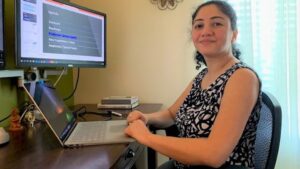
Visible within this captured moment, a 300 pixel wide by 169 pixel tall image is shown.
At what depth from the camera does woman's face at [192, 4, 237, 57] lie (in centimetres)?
121

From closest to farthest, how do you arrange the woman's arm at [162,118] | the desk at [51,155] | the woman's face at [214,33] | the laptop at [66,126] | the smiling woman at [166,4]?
the desk at [51,155], the laptop at [66,126], the woman's face at [214,33], the woman's arm at [162,118], the smiling woman at [166,4]

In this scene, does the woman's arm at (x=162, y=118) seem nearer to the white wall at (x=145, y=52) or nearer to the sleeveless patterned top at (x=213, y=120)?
the sleeveless patterned top at (x=213, y=120)

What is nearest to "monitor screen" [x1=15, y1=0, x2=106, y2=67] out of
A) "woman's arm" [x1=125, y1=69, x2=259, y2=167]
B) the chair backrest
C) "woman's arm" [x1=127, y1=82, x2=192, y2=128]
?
"woman's arm" [x1=127, y1=82, x2=192, y2=128]

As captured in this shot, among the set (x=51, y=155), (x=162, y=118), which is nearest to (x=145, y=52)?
(x=162, y=118)

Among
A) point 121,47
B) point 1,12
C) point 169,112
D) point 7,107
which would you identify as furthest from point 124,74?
point 1,12

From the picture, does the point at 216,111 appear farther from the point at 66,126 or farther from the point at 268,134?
the point at 66,126

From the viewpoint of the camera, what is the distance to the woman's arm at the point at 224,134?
A: 3.07ft

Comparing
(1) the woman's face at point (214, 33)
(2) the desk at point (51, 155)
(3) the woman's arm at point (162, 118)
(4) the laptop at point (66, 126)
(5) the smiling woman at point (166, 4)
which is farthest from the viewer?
(5) the smiling woman at point (166, 4)

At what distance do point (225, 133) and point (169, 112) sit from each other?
1.99 ft

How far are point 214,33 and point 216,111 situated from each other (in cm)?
32

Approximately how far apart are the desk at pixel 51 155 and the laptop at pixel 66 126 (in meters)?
0.04

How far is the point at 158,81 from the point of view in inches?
83.6

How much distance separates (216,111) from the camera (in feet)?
3.63

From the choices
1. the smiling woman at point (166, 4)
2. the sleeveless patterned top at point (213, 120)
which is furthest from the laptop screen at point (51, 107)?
the smiling woman at point (166, 4)
